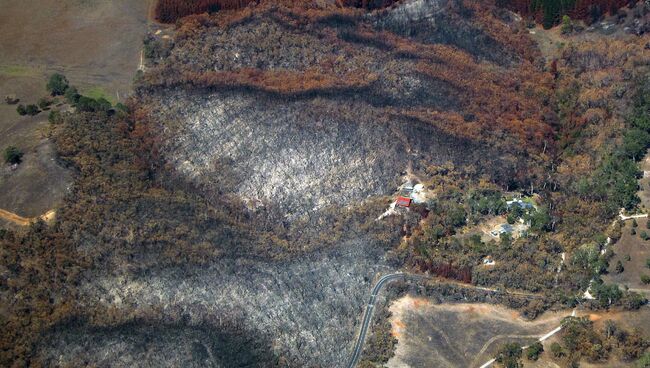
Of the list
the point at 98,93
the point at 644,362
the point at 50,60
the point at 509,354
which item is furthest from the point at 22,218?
the point at 644,362

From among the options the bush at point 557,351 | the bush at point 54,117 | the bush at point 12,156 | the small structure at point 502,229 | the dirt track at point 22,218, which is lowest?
the bush at point 557,351

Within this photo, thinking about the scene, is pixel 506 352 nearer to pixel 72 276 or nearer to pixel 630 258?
pixel 630 258

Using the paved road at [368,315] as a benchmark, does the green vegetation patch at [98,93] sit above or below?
above

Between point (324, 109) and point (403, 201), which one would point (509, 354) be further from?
point (324, 109)

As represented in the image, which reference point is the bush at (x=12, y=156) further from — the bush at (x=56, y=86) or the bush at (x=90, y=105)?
the bush at (x=56, y=86)

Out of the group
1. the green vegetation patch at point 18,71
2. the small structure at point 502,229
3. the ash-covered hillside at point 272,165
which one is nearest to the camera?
the ash-covered hillside at point 272,165

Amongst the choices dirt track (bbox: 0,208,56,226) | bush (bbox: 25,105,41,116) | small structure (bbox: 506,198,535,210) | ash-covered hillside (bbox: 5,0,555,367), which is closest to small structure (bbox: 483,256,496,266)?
small structure (bbox: 506,198,535,210)

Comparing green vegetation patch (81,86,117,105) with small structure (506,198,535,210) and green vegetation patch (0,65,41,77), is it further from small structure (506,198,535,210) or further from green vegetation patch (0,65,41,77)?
small structure (506,198,535,210)

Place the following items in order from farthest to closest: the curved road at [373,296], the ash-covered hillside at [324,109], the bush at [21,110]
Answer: the bush at [21,110], the ash-covered hillside at [324,109], the curved road at [373,296]

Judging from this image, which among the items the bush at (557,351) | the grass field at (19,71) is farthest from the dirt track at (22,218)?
the bush at (557,351)
